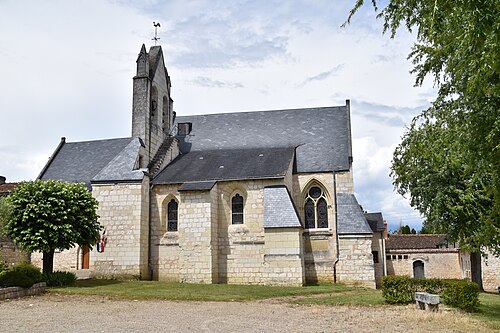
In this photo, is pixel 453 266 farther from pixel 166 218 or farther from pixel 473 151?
pixel 473 151

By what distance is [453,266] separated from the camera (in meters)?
33.9

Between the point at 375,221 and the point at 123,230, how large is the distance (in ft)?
48.9

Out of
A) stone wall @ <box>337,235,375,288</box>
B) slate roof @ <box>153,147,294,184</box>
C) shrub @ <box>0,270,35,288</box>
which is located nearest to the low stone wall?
shrub @ <box>0,270,35,288</box>

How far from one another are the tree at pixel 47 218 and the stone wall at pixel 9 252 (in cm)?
618

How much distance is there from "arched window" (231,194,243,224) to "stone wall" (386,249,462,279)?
15.3 m

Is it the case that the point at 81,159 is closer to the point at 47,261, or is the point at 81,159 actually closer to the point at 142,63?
the point at 142,63

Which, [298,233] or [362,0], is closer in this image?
[362,0]

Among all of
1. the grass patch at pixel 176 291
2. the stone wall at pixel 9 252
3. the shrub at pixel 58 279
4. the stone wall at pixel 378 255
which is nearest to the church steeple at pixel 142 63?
the stone wall at pixel 9 252

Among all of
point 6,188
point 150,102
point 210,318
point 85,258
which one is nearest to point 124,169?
point 150,102

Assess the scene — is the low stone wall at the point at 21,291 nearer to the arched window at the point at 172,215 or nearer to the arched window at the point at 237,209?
the arched window at the point at 172,215

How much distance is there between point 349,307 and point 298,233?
7.90 m

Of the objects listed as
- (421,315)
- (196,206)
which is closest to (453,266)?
(196,206)

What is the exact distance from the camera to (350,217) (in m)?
23.7

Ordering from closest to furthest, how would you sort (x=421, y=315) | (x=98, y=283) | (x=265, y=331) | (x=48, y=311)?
(x=265, y=331) → (x=421, y=315) → (x=48, y=311) → (x=98, y=283)
